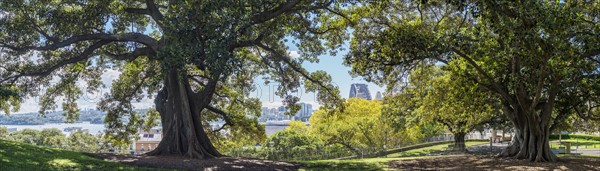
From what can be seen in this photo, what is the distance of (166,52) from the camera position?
1135cm

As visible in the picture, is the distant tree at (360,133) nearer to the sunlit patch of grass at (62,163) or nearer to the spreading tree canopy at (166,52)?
the spreading tree canopy at (166,52)

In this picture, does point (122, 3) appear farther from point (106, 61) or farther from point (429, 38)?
point (429, 38)

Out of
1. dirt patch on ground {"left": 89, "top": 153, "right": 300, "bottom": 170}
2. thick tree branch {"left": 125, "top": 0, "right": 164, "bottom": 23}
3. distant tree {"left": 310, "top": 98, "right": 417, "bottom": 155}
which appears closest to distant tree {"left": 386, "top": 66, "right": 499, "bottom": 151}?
dirt patch on ground {"left": 89, "top": 153, "right": 300, "bottom": 170}

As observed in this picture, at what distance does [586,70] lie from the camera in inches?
584

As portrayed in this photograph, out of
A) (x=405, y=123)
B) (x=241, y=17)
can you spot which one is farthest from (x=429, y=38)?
(x=405, y=123)

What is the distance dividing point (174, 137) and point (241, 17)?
6151 mm

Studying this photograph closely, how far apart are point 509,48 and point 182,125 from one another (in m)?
10.9

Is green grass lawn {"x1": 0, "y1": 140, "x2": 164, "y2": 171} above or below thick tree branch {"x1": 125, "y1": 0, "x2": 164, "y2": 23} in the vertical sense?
below

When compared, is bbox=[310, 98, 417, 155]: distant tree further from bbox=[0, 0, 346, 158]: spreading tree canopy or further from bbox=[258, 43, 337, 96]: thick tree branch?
bbox=[258, 43, 337, 96]: thick tree branch

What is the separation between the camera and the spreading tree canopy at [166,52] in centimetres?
1132

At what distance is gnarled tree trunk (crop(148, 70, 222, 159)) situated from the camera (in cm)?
1516

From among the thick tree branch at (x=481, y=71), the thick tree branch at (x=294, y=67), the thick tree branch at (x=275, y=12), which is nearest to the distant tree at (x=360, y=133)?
the thick tree branch at (x=294, y=67)

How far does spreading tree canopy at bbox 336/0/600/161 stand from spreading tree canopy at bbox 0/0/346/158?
232 centimetres

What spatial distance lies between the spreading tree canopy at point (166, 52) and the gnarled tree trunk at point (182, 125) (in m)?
0.04
